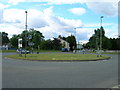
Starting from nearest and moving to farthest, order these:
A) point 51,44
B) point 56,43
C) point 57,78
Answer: point 57,78 → point 56,43 → point 51,44

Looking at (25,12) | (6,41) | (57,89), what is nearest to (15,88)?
(57,89)

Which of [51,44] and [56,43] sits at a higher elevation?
[56,43]

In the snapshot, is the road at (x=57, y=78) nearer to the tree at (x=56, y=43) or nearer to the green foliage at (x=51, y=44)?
the tree at (x=56, y=43)

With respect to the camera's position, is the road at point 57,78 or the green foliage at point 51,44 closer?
the road at point 57,78

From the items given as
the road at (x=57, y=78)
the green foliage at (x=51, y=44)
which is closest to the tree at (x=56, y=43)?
the green foliage at (x=51, y=44)

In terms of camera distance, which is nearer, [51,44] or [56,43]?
[56,43]

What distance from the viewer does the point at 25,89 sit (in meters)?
7.04

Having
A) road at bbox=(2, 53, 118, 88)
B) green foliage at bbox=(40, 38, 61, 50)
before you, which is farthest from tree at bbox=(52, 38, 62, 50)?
road at bbox=(2, 53, 118, 88)

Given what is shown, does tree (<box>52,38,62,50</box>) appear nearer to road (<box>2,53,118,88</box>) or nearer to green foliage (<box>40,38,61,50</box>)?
green foliage (<box>40,38,61,50</box>)

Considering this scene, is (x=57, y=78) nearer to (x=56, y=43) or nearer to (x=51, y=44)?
(x=56, y=43)

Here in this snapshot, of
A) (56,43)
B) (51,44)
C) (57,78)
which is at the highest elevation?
(56,43)

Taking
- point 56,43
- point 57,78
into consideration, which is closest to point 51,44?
point 56,43

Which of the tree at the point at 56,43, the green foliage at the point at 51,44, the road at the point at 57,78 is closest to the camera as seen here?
the road at the point at 57,78

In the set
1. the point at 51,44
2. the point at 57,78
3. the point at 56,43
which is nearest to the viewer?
the point at 57,78
